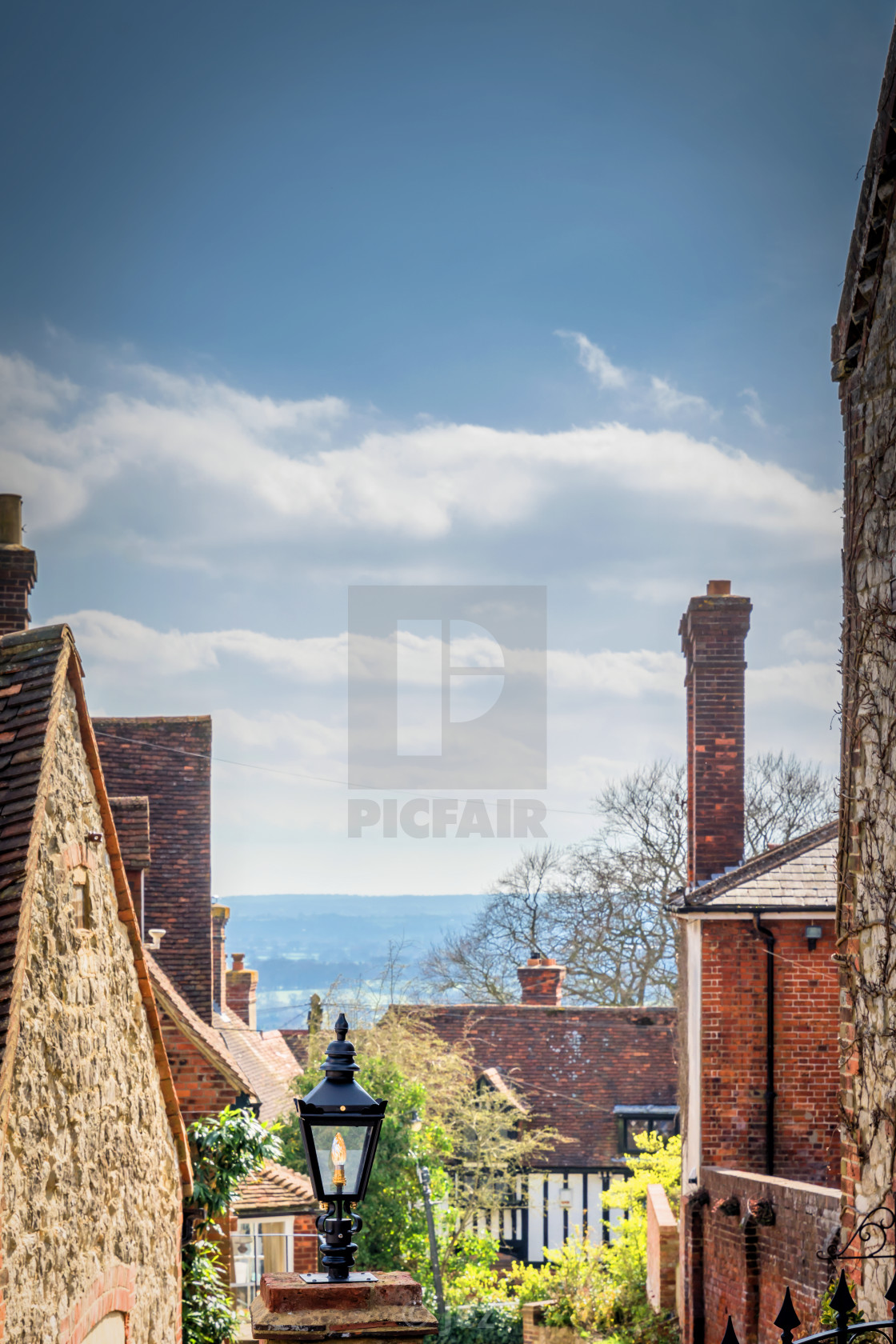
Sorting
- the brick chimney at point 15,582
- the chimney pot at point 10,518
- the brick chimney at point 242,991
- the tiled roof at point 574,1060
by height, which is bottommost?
the tiled roof at point 574,1060

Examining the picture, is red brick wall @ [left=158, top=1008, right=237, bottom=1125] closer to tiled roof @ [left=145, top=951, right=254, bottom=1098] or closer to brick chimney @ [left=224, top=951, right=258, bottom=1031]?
tiled roof @ [left=145, top=951, right=254, bottom=1098]

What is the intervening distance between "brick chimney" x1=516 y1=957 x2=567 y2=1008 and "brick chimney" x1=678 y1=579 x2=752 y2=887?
562 inches

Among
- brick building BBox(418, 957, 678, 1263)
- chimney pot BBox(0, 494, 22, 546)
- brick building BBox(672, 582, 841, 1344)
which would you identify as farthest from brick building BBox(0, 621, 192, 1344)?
brick building BBox(418, 957, 678, 1263)

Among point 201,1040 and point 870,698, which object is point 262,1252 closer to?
point 201,1040

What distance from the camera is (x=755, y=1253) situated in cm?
1162

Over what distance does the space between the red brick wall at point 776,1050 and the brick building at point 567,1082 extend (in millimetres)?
11415

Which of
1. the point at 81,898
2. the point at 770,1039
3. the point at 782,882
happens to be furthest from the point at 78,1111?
the point at 782,882

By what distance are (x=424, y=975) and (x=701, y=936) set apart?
86.1 ft

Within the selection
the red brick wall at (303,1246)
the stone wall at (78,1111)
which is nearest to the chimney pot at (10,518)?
the stone wall at (78,1111)

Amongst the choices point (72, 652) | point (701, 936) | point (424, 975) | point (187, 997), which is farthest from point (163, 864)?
point (424, 975)

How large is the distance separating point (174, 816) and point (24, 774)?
1174 cm

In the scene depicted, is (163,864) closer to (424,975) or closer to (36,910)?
(36,910)

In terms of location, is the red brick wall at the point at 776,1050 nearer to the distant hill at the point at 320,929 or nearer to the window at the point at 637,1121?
the window at the point at 637,1121

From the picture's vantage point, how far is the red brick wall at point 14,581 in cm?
1220
